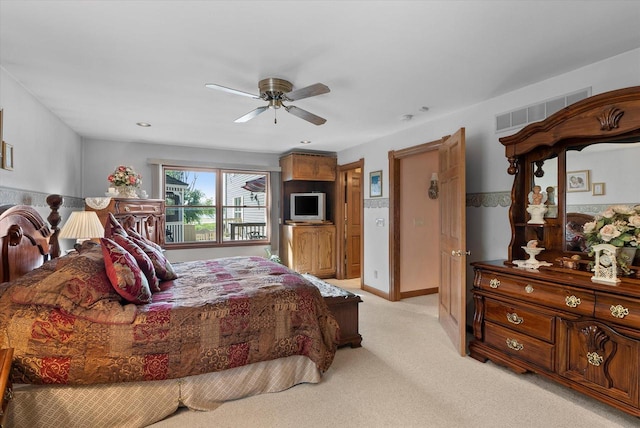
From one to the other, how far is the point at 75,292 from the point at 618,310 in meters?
3.18

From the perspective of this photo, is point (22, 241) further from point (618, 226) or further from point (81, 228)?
point (618, 226)

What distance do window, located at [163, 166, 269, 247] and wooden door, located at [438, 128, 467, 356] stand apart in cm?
341

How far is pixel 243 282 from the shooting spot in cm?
263

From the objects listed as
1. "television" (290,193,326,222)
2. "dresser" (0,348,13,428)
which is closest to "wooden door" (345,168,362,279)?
"television" (290,193,326,222)

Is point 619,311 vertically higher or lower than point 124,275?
lower

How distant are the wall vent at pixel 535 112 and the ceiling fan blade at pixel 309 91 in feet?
5.99

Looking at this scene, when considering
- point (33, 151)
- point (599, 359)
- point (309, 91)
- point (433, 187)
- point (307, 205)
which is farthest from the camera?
point (307, 205)

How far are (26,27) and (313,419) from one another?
288cm

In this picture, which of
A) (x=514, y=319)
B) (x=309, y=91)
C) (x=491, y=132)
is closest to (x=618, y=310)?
(x=514, y=319)

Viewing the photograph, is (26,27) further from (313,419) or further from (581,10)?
(581,10)

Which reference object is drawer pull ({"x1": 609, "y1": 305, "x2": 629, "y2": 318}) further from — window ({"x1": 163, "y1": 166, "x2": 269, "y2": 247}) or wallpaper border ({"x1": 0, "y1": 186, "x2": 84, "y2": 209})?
window ({"x1": 163, "y1": 166, "x2": 269, "y2": 247})

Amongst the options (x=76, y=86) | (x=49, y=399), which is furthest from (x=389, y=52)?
(x=49, y=399)

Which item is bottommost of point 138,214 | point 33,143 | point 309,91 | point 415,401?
point 415,401

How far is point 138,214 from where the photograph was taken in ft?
13.7
